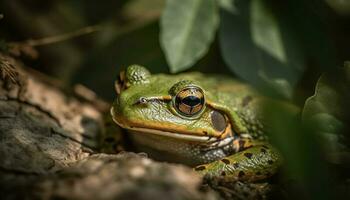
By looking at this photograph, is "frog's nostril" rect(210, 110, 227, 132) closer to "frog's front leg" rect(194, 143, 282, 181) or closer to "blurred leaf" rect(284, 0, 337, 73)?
"frog's front leg" rect(194, 143, 282, 181)

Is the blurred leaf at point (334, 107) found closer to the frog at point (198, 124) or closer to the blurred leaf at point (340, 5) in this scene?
the frog at point (198, 124)

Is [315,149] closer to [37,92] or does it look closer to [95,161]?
[95,161]

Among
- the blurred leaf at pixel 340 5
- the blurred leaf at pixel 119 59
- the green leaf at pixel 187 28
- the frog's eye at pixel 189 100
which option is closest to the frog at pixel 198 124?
the frog's eye at pixel 189 100

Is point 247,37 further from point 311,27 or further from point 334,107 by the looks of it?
point 334,107

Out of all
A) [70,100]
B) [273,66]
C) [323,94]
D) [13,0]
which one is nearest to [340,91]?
[323,94]

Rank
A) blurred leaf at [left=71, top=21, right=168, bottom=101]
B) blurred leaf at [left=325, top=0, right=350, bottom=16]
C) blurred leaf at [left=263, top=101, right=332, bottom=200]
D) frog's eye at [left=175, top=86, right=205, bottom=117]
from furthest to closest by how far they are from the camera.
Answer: blurred leaf at [left=71, top=21, right=168, bottom=101] < blurred leaf at [left=325, top=0, right=350, bottom=16] < frog's eye at [left=175, top=86, right=205, bottom=117] < blurred leaf at [left=263, top=101, right=332, bottom=200]

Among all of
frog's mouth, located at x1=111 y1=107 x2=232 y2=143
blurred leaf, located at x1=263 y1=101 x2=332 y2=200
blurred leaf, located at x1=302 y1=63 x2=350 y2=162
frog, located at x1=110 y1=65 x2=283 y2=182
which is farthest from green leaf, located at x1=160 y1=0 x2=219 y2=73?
blurred leaf, located at x1=263 y1=101 x2=332 y2=200

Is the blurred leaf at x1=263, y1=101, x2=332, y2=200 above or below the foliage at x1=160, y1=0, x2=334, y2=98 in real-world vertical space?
below

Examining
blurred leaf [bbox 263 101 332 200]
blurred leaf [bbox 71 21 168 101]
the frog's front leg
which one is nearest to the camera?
blurred leaf [bbox 263 101 332 200]
